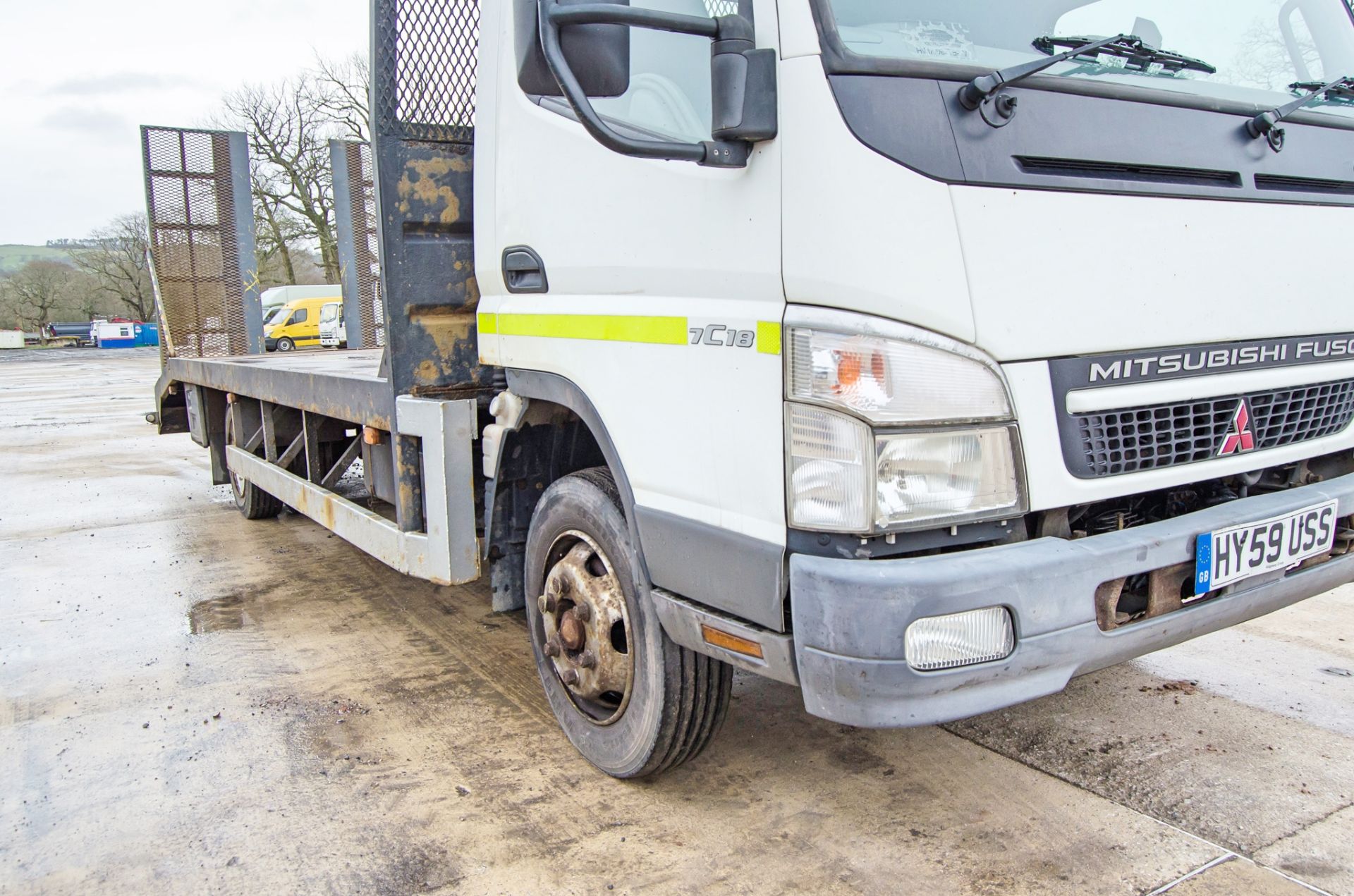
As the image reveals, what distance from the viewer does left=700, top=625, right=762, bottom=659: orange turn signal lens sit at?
7.41 feet

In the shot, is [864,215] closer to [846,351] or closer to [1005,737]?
[846,351]

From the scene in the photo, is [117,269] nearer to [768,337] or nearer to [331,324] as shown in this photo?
[331,324]

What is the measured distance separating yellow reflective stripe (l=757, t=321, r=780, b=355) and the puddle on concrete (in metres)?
3.66

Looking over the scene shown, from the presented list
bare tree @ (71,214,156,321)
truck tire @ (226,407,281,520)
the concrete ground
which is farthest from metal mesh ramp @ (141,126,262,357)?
bare tree @ (71,214,156,321)

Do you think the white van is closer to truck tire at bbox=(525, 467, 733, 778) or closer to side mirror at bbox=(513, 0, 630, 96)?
truck tire at bbox=(525, 467, 733, 778)

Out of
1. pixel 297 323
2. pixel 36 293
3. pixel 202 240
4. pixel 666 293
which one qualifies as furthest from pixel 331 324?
pixel 36 293

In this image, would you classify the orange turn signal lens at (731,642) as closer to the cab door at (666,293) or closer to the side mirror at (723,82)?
the cab door at (666,293)

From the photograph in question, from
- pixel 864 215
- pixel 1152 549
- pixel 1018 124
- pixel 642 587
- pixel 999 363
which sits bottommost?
pixel 642 587

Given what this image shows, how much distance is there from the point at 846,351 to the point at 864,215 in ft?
0.93

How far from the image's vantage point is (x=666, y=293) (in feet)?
8.05

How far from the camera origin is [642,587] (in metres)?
2.65

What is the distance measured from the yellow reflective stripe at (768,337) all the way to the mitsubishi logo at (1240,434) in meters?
A: 1.19

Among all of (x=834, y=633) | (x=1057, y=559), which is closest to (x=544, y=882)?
(x=834, y=633)

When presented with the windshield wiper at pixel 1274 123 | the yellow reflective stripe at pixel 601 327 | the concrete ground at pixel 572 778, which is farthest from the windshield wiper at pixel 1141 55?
the concrete ground at pixel 572 778
